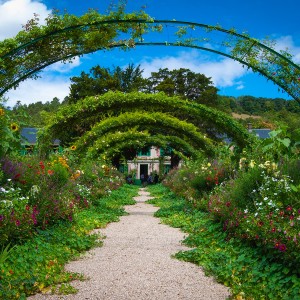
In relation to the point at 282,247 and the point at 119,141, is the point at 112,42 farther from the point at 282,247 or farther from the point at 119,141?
the point at 119,141

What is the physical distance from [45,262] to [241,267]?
226 centimetres

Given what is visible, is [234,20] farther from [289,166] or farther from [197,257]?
[197,257]

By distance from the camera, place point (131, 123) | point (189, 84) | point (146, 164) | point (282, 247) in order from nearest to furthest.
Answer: point (282, 247), point (131, 123), point (189, 84), point (146, 164)

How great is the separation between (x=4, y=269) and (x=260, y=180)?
4.17 m

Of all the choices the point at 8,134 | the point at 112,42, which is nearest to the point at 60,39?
the point at 112,42

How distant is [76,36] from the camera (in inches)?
323

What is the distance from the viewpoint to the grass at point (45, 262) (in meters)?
4.13

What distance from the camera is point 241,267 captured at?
16.2 ft

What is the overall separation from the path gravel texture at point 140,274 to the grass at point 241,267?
161mm

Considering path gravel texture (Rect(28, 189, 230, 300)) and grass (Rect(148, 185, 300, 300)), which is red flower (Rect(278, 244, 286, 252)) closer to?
grass (Rect(148, 185, 300, 300))

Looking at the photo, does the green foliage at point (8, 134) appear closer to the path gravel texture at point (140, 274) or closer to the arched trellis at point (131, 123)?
the path gravel texture at point (140, 274)

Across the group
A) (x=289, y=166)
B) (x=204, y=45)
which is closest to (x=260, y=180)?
(x=289, y=166)

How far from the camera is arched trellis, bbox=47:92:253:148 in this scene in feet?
39.3

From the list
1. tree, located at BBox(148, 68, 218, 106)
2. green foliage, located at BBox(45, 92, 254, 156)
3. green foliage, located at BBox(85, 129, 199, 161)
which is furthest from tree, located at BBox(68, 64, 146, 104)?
green foliage, located at BBox(45, 92, 254, 156)
